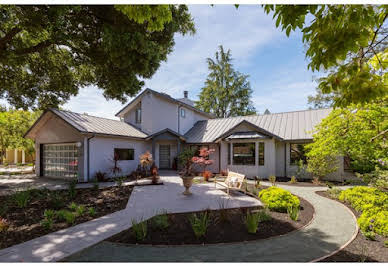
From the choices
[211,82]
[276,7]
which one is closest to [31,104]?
[276,7]

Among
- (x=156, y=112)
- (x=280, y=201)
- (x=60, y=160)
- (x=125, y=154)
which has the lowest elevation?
(x=280, y=201)

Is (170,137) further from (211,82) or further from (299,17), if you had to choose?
(211,82)

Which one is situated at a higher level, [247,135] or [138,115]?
[138,115]

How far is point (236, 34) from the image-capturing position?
5512 millimetres

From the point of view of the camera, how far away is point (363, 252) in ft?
13.7

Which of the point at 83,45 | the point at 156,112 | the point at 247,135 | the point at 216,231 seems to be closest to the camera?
the point at 216,231

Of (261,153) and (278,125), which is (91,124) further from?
(278,125)

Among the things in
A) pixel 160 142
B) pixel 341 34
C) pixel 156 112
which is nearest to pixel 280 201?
pixel 341 34

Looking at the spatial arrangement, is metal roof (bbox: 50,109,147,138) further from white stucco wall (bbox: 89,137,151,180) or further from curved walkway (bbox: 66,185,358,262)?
curved walkway (bbox: 66,185,358,262)

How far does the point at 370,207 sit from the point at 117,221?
7621 mm

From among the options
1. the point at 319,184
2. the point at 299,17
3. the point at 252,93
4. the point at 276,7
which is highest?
A: the point at 252,93

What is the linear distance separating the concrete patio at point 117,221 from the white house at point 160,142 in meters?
5.25

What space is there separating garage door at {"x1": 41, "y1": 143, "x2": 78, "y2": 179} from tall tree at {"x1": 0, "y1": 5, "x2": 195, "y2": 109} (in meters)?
3.81

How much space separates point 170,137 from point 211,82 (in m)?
20.2
